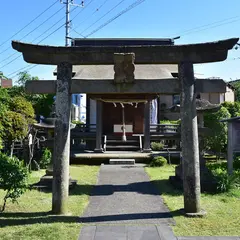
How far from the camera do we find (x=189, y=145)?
6855 millimetres

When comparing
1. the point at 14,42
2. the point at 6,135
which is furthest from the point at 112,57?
the point at 6,135

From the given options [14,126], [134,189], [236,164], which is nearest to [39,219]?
[134,189]

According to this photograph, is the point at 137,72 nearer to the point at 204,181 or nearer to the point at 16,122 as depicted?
the point at 16,122

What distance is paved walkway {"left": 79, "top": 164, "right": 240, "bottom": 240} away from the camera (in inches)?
223

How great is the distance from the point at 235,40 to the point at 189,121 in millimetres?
1966

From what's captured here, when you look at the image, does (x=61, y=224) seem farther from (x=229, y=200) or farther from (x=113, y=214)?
(x=229, y=200)

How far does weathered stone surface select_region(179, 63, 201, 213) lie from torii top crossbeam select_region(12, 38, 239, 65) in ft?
1.14

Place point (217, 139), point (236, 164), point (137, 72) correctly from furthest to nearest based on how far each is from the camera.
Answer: point (217, 139)
point (137, 72)
point (236, 164)

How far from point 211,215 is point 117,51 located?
4115mm

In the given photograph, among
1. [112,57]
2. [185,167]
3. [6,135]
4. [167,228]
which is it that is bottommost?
[167,228]

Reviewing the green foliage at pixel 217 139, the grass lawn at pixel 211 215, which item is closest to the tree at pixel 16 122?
the grass lawn at pixel 211 215

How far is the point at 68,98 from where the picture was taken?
6.99m

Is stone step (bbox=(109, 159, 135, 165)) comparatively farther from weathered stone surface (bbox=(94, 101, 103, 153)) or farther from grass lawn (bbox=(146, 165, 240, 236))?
grass lawn (bbox=(146, 165, 240, 236))

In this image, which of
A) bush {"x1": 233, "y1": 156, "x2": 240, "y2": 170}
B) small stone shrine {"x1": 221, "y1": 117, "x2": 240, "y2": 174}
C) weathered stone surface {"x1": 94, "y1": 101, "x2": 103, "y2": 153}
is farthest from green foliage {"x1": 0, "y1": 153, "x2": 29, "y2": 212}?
weathered stone surface {"x1": 94, "y1": 101, "x2": 103, "y2": 153}
